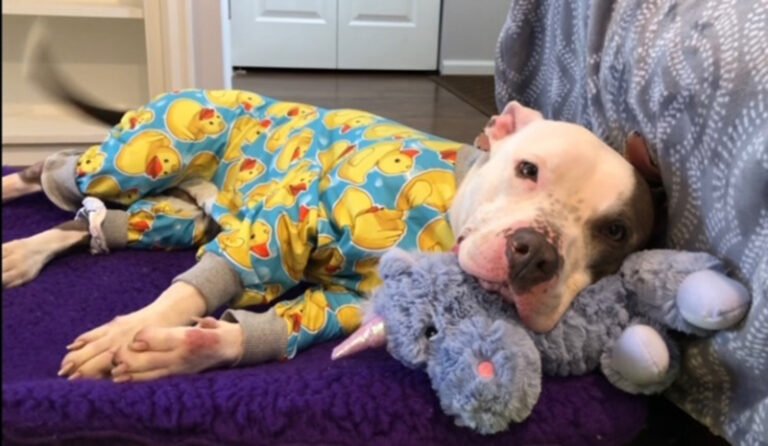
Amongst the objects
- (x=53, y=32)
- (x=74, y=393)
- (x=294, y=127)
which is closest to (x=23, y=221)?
(x=294, y=127)

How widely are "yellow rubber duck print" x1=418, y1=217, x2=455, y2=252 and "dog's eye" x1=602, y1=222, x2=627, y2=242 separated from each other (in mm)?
259

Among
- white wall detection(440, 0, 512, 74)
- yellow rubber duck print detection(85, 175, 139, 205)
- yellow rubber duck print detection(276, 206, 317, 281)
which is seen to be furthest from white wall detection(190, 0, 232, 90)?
white wall detection(440, 0, 512, 74)

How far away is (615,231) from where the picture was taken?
104 centimetres

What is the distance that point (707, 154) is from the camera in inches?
38.0

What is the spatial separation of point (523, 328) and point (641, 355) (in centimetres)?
Result: 14

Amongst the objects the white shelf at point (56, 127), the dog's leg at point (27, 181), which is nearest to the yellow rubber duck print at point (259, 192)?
the dog's leg at point (27, 181)

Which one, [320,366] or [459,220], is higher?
[459,220]

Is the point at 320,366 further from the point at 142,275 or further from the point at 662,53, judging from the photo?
the point at 662,53

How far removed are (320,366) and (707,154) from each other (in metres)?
0.56

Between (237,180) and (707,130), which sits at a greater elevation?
(707,130)

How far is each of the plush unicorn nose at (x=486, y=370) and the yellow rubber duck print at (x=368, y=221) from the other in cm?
39

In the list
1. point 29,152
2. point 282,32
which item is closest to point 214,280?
point 29,152

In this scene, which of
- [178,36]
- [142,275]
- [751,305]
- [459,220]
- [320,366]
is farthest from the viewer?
[178,36]

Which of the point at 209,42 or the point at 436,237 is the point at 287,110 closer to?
the point at 436,237
